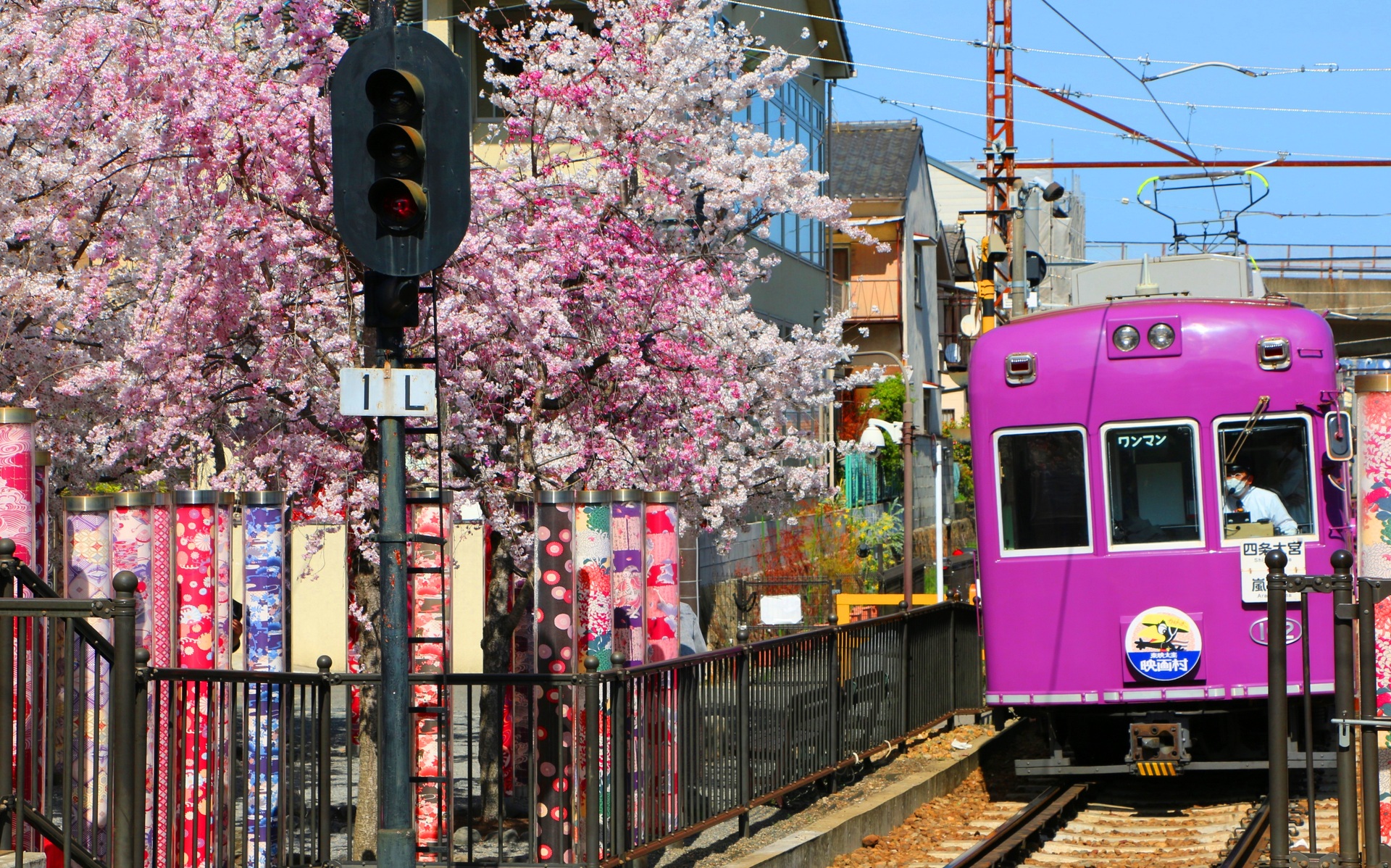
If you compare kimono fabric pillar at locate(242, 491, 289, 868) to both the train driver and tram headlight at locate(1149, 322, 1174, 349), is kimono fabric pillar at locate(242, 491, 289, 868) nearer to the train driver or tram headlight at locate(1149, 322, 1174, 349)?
tram headlight at locate(1149, 322, 1174, 349)

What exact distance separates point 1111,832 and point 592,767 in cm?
533

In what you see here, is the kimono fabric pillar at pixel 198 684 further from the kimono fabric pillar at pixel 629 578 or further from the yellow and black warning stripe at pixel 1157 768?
the yellow and black warning stripe at pixel 1157 768

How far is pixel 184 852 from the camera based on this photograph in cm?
746

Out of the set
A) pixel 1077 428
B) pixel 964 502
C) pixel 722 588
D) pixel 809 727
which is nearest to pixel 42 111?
pixel 809 727

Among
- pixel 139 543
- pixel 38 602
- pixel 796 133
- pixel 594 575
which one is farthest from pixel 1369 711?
pixel 796 133

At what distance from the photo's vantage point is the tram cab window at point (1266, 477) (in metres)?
11.2

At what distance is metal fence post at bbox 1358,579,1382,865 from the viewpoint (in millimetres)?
6234

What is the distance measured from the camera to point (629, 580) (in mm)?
9273

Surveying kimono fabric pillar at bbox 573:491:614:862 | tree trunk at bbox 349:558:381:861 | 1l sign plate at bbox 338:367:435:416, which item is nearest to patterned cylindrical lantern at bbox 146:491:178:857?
tree trunk at bbox 349:558:381:861

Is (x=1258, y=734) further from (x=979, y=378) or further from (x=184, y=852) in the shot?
(x=184, y=852)

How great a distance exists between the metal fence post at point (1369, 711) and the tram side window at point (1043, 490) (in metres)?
5.33

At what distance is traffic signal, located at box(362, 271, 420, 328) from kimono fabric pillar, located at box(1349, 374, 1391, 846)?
4.18 m

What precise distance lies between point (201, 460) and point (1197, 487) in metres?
7.24

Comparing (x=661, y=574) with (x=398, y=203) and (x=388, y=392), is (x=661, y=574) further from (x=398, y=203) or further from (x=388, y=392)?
(x=398, y=203)
